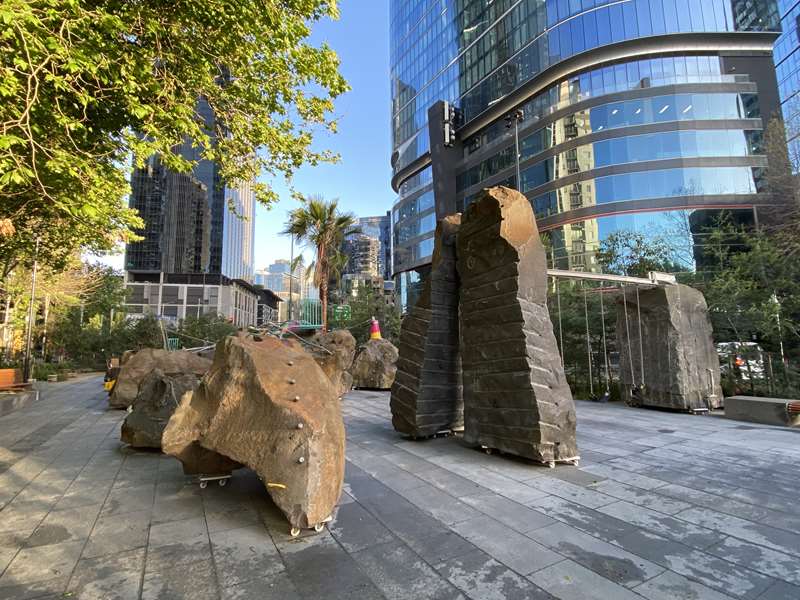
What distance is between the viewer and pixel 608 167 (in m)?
29.4

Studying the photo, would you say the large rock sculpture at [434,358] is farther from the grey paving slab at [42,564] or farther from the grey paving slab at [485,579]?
the grey paving slab at [42,564]

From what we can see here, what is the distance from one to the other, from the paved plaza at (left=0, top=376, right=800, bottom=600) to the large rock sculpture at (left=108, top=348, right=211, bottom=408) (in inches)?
175

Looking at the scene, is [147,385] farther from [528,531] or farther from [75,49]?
[528,531]

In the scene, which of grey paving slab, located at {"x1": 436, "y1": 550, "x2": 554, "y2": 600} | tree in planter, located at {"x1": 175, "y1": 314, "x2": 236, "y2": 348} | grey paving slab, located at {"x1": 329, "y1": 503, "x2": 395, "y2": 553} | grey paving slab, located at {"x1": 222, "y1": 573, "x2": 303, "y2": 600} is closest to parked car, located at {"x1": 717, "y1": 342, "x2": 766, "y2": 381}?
grey paving slab, located at {"x1": 436, "y1": 550, "x2": 554, "y2": 600}

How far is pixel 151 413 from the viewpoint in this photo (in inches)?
245

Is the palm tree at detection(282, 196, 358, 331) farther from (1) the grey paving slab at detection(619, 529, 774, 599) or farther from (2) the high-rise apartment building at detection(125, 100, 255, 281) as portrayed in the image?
(2) the high-rise apartment building at detection(125, 100, 255, 281)

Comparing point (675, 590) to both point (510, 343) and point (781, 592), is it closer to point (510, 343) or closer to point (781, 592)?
point (781, 592)

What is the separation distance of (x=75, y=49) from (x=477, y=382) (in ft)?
20.1

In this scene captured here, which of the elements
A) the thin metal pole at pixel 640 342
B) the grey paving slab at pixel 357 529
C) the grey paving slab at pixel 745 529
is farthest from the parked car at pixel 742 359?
the grey paving slab at pixel 357 529

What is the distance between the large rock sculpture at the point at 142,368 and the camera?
1023 cm

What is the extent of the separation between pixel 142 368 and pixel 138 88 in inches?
290

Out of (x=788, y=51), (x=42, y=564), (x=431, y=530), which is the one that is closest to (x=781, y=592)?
(x=431, y=530)

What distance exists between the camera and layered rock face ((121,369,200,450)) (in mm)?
6070

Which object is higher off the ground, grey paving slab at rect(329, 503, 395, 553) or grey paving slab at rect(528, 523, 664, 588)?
grey paving slab at rect(329, 503, 395, 553)
